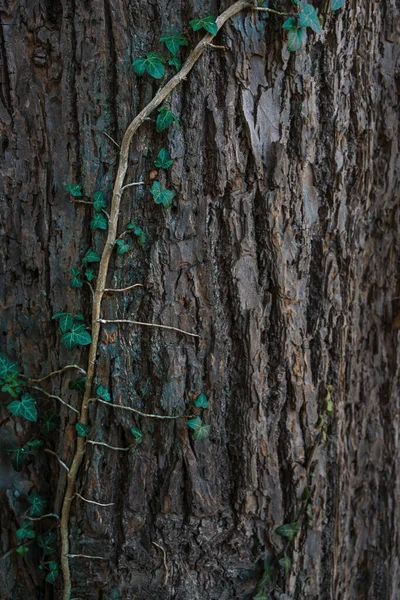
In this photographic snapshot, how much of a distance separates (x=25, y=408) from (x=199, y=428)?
48 centimetres

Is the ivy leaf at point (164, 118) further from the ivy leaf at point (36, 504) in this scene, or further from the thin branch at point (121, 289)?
the ivy leaf at point (36, 504)

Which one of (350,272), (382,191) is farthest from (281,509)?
(382,191)

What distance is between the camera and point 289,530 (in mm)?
1513

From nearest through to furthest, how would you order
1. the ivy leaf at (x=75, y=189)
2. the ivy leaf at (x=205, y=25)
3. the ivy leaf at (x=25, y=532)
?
the ivy leaf at (x=205, y=25), the ivy leaf at (x=75, y=189), the ivy leaf at (x=25, y=532)

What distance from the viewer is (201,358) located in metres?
1.43

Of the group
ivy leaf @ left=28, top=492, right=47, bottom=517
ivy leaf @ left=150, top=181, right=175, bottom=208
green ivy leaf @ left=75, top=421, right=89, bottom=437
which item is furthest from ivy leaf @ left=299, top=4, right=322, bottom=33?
ivy leaf @ left=28, top=492, right=47, bottom=517

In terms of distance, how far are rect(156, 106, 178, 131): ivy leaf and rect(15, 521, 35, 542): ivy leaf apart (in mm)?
1145

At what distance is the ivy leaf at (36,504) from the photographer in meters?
1.54

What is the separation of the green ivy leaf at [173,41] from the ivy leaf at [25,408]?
98 centimetres

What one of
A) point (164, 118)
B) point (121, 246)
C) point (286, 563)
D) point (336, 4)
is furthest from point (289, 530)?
point (336, 4)

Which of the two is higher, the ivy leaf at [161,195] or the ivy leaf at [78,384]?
the ivy leaf at [161,195]

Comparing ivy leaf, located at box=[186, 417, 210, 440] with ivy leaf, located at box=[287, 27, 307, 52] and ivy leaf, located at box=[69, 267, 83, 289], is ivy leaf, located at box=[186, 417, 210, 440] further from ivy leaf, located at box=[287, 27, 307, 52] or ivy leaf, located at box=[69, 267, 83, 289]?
ivy leaf, located at box=[287, 27, 307, 52]

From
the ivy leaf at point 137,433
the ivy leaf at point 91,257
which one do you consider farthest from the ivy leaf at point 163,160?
the ivy leaf at point 137,433

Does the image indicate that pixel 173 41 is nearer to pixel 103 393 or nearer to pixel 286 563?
pixel 103 393
